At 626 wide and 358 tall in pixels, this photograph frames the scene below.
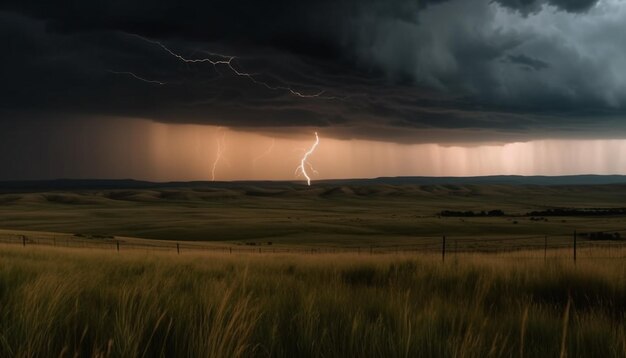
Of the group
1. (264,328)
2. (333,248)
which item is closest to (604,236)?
(333,248)

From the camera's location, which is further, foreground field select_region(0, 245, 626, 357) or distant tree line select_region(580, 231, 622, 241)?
distant tree line select_region(580, 231, 622, 241)

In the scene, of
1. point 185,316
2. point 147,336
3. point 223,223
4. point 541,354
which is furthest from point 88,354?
point 223,223

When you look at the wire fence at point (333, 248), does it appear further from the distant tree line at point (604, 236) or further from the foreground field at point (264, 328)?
the foreground field at point (264, 328)

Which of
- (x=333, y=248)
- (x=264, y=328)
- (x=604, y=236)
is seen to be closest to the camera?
(x=264, y=328)

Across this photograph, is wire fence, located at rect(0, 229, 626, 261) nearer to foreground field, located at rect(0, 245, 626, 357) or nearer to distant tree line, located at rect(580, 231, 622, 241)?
distant tree line, located at rect(580, 231, 622, 241)

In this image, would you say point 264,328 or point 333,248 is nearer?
point 264,328

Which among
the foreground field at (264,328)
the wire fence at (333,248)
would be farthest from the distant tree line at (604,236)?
the foreground field at (264,328)

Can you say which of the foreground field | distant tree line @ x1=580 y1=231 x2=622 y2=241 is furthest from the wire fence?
the foreground field

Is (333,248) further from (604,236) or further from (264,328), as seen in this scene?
(264,328)

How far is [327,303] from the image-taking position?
4008mm

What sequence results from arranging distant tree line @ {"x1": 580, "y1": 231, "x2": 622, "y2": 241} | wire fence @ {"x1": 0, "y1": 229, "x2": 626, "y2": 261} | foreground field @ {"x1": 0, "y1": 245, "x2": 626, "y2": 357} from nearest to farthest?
foreground field @ {"x1": 0, "y1": 245, "x2": 626, "y2": 357} → wire fence @ {"x1": 0, "y1": 229, "x2": 626, "y2": 261} → distant tree line @ {"x1": 580, "y1": 231, "x2": 622, "y2": 241}

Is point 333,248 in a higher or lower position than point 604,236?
lower

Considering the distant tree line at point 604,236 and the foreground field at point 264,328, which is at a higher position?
the foreground field at point 264,328

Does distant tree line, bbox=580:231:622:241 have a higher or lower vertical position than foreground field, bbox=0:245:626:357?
lower
